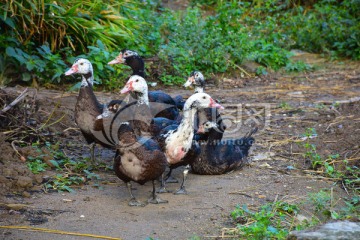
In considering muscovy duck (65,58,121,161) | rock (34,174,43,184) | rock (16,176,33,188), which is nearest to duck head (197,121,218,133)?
muscovy duck (65,58,121,161)

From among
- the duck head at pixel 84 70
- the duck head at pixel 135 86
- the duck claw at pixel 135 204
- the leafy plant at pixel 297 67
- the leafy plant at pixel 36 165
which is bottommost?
the duck claw at pixel 135 204

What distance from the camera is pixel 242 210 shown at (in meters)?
5.50

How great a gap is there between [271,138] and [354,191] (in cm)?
195

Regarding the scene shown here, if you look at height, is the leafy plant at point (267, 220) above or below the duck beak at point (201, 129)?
below

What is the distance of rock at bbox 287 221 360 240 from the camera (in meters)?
3.95

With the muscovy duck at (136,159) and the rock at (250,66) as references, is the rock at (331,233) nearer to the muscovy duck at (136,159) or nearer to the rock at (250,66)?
the muscovy duck at (136,159)

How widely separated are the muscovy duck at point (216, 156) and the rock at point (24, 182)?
1.73 metres

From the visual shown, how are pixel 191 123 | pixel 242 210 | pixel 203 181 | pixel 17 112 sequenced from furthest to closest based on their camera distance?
pixel 17 112
pixel 203 181
pixel 191 123
pixel 242 210

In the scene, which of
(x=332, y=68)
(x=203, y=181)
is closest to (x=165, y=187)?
(x=203, y=181)

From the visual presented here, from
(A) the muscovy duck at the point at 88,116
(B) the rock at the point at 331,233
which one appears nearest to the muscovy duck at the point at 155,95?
(A) the muscovy duck at the point at 88,116

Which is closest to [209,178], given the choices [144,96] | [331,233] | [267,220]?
[144,96]

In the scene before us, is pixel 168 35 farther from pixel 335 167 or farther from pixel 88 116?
pixel 335 167

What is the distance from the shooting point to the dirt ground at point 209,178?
17.4ft

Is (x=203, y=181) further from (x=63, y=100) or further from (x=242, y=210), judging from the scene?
(x=63, y=100)
